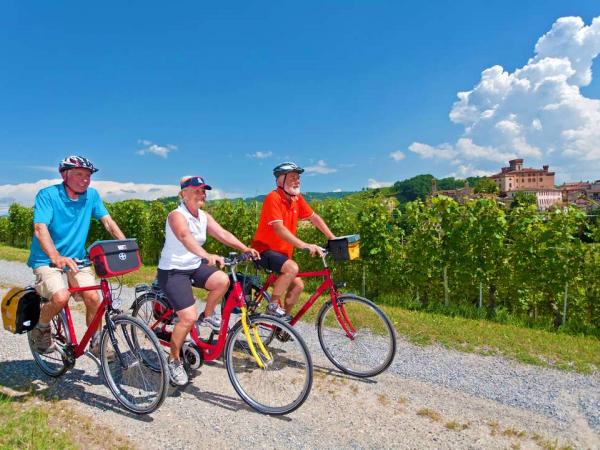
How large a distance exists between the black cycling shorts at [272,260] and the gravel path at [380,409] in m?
1.34

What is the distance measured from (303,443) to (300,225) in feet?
26.4

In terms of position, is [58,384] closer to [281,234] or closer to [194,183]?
[194,183]

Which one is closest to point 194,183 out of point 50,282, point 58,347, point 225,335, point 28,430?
point 225,335

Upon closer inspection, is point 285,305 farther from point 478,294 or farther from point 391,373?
point 478,294

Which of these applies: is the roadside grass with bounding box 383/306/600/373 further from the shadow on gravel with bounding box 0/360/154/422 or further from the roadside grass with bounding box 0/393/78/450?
the roadside grass with bounding box 0/393/78/450

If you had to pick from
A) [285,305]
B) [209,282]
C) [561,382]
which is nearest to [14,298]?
[209,282]

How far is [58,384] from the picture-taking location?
4.52 metres

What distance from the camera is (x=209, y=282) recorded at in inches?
166

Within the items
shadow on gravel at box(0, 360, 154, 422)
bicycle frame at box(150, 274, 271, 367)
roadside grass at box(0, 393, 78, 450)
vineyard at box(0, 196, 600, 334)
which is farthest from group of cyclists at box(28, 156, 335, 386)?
vineyard at box(0, 196, 600, 334)

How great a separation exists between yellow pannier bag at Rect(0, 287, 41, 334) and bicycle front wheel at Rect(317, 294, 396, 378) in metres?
3.16

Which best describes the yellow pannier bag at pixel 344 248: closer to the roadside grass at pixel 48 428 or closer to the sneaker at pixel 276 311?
the sneaker at pixel 276 311

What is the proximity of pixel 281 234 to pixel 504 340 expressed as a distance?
12.8 ft

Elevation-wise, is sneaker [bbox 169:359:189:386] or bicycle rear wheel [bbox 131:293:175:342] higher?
bicycle rear wheel [bbox 131:293:175:342]

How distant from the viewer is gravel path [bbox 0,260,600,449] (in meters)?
3.56
